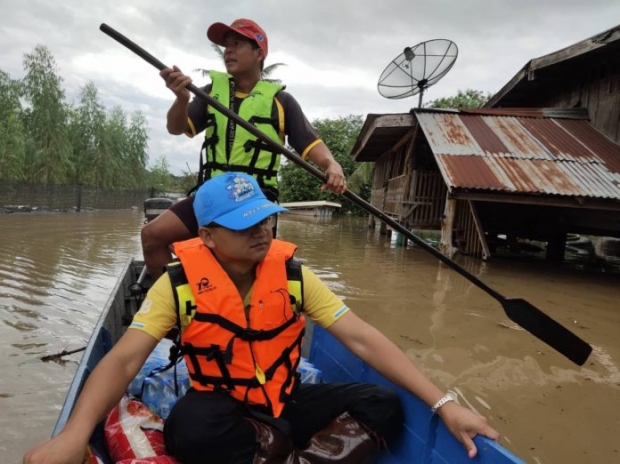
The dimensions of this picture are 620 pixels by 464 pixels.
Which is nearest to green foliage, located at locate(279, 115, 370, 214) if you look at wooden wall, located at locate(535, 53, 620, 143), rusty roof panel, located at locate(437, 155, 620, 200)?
Result: wooden wall, located at locate(535, 53, 620, 143)

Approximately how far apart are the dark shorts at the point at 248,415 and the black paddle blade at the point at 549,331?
1238 mm

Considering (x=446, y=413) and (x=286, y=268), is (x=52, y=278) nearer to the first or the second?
(x=286, y=268)

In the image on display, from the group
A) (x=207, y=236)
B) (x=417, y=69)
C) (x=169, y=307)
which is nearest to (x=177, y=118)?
(x=207, y=236)

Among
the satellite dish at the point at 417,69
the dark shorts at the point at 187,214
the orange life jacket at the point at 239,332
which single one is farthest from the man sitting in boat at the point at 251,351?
the satellite dish at the point at 417,69

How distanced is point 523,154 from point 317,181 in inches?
881

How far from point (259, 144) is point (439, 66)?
30.3ft

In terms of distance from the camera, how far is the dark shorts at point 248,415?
1.66m

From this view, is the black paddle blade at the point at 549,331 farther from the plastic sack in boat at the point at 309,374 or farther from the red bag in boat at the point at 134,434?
the red bag in boat at the point at 134,434

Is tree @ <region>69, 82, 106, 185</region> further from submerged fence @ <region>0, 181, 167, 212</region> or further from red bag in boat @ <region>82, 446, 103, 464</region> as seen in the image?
red bag in boat @ <region>82, 446, 103, 464</region>

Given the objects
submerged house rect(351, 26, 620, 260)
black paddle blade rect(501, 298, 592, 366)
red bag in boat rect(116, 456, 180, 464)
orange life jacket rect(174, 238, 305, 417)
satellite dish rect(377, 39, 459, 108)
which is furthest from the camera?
satellite dish rect(377, 39, 459, 108)

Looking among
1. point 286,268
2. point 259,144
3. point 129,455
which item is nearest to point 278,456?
point 129,455

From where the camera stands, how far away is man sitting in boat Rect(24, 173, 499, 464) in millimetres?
1664

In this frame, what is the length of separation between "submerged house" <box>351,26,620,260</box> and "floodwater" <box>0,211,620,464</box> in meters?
1.33

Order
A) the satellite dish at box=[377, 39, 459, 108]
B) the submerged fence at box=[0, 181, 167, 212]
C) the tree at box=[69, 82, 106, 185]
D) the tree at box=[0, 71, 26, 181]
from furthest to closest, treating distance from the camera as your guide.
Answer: the tree at box=[69, 82, 106, 185]
the tree at box=[0, 71, 26, 181]
the submerged fence at box=[0, 181, 167, 212]
the satellite dish at box=[377, 39, 459, 108]
